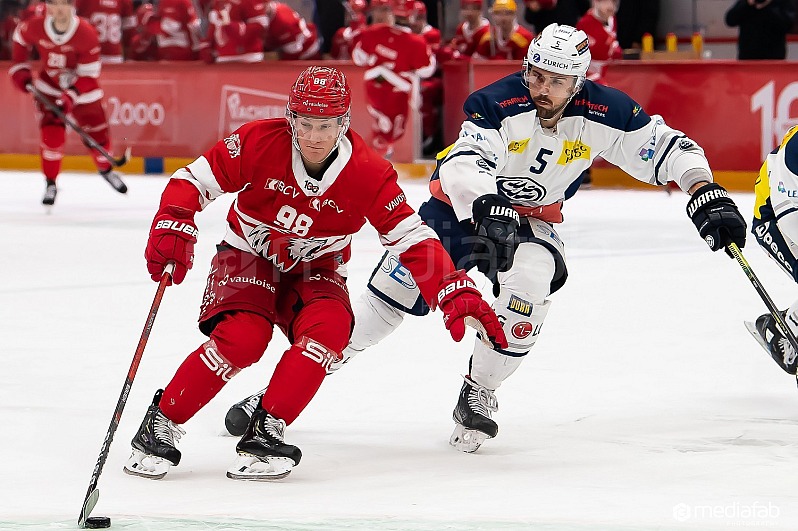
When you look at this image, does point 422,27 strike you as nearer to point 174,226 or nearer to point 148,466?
point 174,226

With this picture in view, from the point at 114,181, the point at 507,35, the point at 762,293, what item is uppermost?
the point at 762,293

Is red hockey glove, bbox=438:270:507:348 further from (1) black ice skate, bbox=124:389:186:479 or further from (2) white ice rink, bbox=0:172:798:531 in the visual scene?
(1) black ice skate, bbox=124:389:186:479

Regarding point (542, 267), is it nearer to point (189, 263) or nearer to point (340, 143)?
point (340, 143)

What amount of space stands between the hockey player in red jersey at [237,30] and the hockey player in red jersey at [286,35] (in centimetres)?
15

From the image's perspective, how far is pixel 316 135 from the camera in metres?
3.45

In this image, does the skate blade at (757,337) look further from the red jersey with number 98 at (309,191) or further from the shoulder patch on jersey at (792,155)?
the red jersey with number 98 at (309,191)

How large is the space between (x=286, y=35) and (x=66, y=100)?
3.05 metres

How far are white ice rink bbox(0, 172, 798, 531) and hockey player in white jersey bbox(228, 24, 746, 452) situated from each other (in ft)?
0.80

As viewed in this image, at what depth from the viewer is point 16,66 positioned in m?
9.89

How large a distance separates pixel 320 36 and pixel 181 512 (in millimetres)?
11001

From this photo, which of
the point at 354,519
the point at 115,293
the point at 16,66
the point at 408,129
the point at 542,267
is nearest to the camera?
the point at 354,519

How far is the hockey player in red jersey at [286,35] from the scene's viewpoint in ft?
41.0

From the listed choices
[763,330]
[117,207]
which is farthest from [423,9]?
[763,330]

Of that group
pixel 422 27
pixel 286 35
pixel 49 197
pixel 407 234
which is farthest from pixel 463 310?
pixel 286 35
